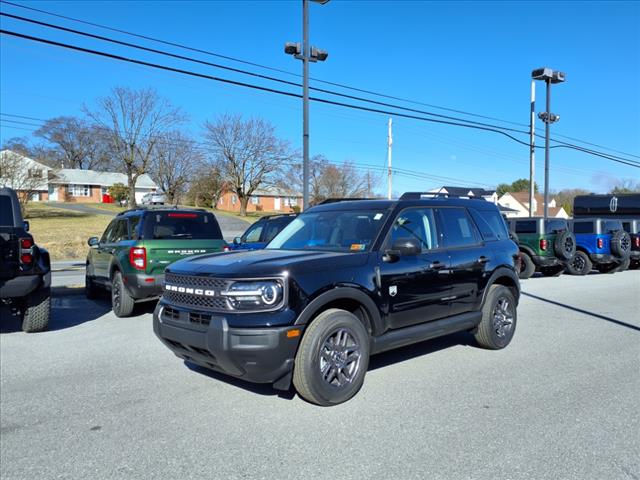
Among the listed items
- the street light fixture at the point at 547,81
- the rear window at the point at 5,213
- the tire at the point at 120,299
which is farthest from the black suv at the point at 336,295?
the street light fixture at the point at 547,81

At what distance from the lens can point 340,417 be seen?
4.28 m

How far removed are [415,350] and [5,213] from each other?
19.4 ft

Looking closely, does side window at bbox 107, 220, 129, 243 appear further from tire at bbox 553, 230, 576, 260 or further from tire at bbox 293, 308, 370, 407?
tire at bbox 553, 230, 576, 260

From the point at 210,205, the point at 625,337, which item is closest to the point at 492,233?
the point at 625,337

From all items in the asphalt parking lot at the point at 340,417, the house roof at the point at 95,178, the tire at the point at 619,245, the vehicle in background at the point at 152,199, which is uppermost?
the house roof at the point at 95,178

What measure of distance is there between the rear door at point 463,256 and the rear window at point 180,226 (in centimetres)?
471

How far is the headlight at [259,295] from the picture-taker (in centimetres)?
417

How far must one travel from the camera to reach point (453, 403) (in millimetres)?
4598

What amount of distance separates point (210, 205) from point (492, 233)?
5874cm

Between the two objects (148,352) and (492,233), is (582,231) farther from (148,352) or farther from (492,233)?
(148,352)

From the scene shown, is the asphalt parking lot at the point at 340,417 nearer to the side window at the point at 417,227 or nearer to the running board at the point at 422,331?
the running board at the point at 422,331

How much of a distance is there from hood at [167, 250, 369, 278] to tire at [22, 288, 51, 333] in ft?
11.7

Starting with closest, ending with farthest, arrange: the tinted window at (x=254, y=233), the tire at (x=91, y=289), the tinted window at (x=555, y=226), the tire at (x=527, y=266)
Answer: the tire at (x=91, y=289) → the tinted window at (x=254, y=233) → the tinted window at (x=555, y=226) → the tire at (x=527, y=266)

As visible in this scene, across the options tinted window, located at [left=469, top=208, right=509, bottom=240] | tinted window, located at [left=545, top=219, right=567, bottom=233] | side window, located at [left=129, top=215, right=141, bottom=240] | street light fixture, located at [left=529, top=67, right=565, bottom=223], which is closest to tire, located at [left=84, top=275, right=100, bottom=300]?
side window, located at [left=129, top=215, right=141, bottom=240]
